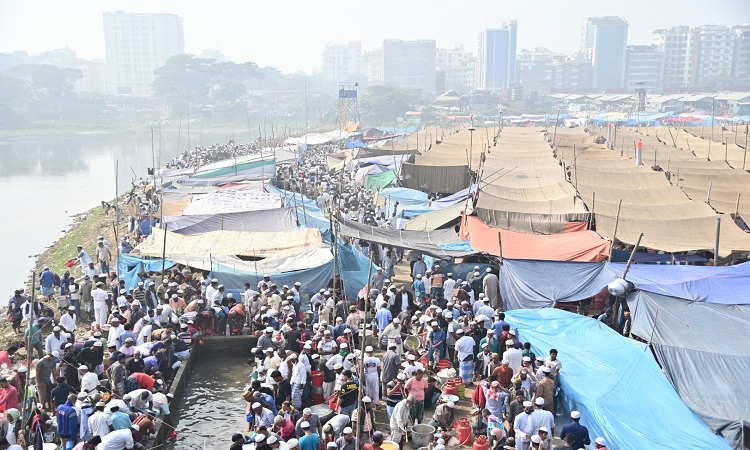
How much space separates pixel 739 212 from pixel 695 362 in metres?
10.0

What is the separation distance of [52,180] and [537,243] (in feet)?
170

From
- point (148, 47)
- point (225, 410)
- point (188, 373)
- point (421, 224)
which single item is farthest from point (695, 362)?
point (148, 47)

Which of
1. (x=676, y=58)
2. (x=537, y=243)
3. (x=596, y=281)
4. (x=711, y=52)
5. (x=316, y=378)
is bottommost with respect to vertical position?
(x=316, y=378)

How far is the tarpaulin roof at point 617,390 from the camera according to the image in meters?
8.39

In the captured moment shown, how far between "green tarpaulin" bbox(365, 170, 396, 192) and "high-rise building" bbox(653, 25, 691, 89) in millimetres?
128672

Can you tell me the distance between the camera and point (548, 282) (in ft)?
42.1

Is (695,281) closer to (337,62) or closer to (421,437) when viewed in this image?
(421,437)

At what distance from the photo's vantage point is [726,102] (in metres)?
97.7

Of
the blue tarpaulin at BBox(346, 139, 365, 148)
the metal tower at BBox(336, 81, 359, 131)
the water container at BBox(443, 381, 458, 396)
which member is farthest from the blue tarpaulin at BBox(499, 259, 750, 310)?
the metal tower at BBox(336, 81, 359, 131)

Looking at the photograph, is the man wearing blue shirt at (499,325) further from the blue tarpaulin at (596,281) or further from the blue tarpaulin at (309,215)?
the blue tarpaulin at (309,215)

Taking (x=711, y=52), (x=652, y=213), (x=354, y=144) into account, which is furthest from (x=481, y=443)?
(x=711, y=52)

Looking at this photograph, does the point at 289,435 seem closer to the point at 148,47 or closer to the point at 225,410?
the point at 225,410

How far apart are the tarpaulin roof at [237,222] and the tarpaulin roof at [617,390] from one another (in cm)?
904

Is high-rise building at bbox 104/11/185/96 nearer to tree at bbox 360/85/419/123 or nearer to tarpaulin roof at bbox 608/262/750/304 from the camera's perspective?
tree at bbox 360/85/419/123
